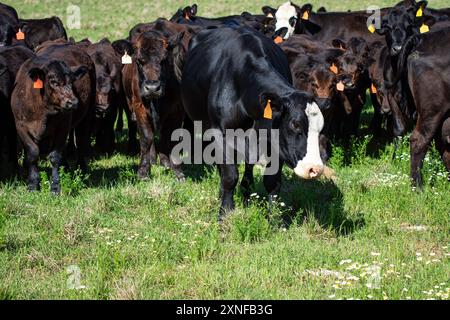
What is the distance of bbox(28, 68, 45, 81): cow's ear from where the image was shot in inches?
352

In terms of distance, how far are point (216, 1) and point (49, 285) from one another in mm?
29928

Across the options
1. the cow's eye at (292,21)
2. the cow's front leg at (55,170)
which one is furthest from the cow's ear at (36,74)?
the cow's eye at (292,21)

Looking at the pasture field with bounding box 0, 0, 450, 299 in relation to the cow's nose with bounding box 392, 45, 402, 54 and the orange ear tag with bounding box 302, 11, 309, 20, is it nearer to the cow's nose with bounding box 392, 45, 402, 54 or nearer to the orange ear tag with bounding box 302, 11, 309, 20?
the cow's nose with bounding box 392, 45, 402, 54

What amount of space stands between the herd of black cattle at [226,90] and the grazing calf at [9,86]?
0.06ft

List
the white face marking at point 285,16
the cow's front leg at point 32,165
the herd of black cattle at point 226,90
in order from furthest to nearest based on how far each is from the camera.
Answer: the white face marking at point 285,16 < the cow's front leg at point 32,165 < the herd of black cattle at point 226,90

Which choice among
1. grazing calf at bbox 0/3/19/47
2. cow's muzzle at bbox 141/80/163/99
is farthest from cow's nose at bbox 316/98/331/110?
grazing calf at bbox 0/3/19/47

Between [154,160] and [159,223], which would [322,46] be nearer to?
[154,160]

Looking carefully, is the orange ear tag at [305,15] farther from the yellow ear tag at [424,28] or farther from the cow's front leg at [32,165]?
the cow's front leg at [32,165]

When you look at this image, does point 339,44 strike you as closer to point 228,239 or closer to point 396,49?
point 396,49

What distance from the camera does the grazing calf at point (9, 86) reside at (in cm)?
989

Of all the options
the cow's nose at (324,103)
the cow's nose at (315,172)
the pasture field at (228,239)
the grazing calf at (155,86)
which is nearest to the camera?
the pasture field at (228,239)

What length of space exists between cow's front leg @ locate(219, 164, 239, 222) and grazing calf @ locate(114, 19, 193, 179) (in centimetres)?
213
